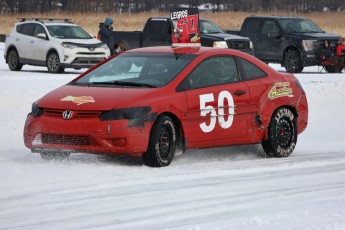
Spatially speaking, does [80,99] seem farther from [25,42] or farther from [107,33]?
[107,33]

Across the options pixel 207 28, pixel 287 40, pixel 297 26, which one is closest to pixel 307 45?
pixel 287 40

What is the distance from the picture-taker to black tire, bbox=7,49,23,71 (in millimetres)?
32375

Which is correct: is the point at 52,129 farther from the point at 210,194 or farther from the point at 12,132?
the point at 12,132

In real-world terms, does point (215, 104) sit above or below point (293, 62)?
above

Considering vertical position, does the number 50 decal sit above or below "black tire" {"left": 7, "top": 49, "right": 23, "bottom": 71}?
above

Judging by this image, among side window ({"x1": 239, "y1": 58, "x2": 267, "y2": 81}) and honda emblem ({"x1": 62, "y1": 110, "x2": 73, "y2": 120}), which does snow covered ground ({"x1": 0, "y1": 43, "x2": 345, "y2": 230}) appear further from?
side window ({"x1": 239, "y1": 58, "x2": 267, "y2": 81})

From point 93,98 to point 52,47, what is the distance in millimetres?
19417

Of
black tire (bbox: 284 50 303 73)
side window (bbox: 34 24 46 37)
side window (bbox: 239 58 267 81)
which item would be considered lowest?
black tire (bbox: 284 50 303 73)

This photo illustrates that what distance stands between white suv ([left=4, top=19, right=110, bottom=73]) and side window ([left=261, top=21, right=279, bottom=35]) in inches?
224

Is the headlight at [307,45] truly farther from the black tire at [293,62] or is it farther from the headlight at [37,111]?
the headlight at [37,111]

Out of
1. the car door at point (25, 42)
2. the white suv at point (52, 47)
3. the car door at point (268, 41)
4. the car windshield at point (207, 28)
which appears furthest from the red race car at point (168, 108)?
the car door at point (268, 41)

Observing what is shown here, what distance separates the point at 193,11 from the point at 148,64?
4621 millimetres

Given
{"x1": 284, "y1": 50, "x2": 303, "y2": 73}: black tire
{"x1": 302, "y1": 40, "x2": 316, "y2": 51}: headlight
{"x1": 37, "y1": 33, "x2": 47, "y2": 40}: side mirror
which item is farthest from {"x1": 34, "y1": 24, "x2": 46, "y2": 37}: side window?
{"x1": 302, "y1": 40, "x2": 316, "y2": 51}: headlight

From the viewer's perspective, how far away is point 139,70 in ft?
41.7
